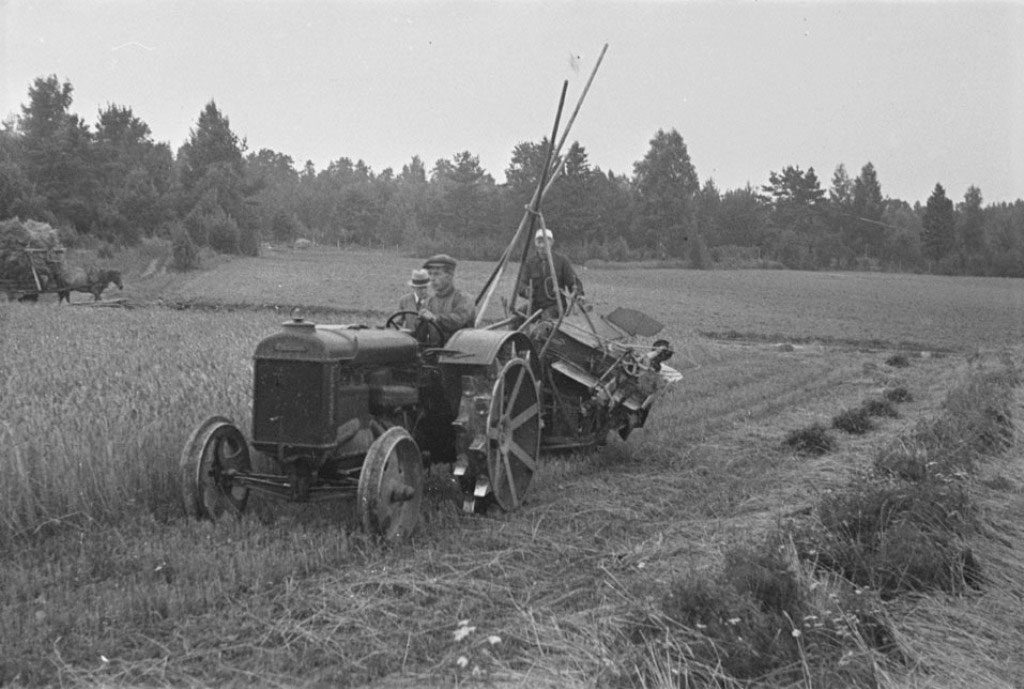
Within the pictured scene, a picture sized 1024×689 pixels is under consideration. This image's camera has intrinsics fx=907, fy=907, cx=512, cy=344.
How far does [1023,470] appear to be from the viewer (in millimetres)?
7215

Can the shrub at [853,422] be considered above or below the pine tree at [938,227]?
below

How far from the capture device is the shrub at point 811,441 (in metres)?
9.48

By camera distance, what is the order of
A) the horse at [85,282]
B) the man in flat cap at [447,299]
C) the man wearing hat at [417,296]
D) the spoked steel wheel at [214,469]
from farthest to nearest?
1. the horse at [85,282]
2. the man wearing hat at [417,296]
3. the man in flat cap at [447,299]
4. the spoked steel wheel at [214,469]

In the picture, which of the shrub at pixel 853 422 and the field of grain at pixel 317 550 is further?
the shrub at pixel 853 422

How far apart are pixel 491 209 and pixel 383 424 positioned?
4635 centimetres

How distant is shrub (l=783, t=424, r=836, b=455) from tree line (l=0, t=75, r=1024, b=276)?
2019cm

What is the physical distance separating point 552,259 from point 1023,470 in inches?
181

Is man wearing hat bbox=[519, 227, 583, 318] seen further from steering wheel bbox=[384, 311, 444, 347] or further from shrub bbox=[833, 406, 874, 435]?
shrub bbox=[833, 406, 874, 435]

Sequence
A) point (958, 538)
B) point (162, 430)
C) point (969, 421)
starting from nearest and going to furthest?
point (958, 538) < point (162, 430) < point (969, 421)

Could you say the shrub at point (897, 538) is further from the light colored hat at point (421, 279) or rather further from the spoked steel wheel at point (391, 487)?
the light colored hat at point (421, 279)

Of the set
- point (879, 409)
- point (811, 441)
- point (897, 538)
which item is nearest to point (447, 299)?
point (897, 538)

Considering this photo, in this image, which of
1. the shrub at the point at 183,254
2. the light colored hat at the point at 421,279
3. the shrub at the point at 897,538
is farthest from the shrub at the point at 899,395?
the shrub at the point at 183,254

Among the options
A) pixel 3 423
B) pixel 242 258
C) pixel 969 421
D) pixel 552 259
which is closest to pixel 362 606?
pixel 3 423

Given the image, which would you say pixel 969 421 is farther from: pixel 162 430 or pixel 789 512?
pixel 162 430
